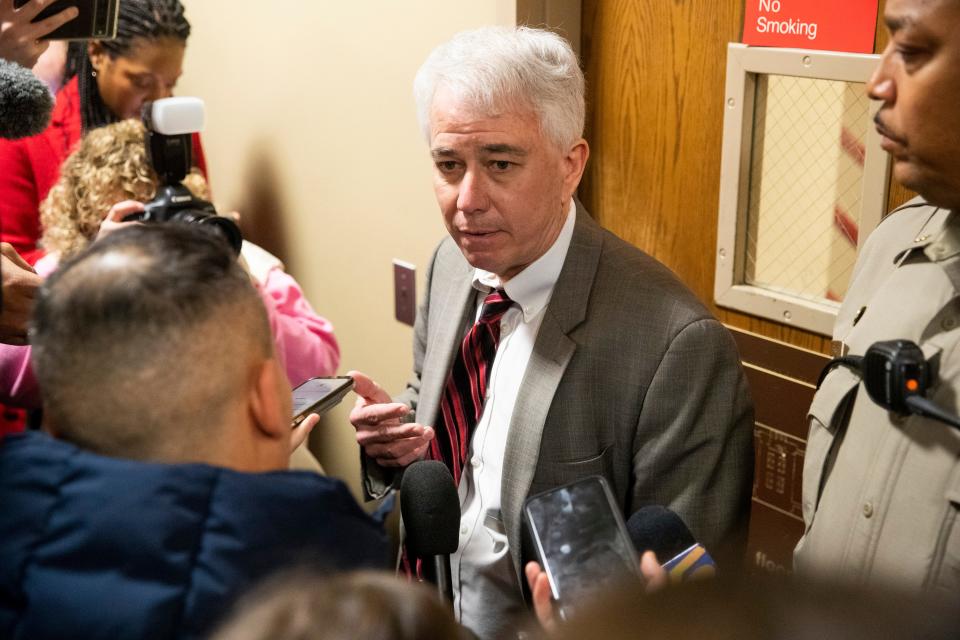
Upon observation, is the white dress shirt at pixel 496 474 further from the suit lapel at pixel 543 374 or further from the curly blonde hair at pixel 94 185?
the curly blonde hair at pixel 94 185

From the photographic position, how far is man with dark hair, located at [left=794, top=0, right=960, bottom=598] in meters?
1.08

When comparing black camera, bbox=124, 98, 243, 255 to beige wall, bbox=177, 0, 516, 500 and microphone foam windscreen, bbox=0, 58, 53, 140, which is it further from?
beige wall, bbox=177, 0, 516, 500

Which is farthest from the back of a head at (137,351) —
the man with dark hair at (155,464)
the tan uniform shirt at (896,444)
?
the tan uniform shirt at (896,444)

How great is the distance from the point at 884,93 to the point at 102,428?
0.94m

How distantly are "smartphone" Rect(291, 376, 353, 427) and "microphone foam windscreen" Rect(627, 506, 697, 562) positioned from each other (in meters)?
0.44

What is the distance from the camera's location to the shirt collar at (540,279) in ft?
5.18

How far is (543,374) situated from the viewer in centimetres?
151

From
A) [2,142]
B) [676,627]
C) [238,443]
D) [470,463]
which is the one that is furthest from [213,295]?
[2,142]

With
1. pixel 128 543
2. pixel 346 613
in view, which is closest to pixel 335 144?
pixel 128 543

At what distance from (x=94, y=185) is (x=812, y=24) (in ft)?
5.12

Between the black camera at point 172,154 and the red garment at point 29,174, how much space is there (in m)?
0.77

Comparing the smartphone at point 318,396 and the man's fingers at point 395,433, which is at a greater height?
the smartphone at point 318,396

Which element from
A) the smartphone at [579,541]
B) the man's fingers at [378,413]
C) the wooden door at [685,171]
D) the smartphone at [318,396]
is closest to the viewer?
the smartphone at [579,541]

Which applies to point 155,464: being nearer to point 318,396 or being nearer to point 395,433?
point 318,396
